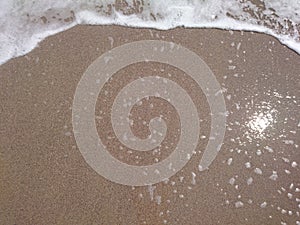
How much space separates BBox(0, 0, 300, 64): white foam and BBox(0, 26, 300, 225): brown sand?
35 millimetres

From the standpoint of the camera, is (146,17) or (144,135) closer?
(144,135)

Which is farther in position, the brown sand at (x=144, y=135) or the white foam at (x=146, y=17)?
the white foam at (x=146, y=17)

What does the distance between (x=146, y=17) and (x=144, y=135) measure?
16.4 inches

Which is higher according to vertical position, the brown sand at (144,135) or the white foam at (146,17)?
the white foam at (146,17)

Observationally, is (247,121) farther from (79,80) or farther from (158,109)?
(79,80)

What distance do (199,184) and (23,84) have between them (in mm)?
634

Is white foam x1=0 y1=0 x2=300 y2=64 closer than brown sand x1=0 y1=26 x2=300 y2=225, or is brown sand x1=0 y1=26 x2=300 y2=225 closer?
brown sand x1=0 y1=26 x2=300 y2=225

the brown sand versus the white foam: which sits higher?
the white foam

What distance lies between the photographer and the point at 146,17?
1.49m

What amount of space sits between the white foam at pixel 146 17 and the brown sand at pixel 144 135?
0.11 feet

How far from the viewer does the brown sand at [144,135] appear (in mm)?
1301

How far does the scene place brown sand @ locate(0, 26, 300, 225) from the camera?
1301mm

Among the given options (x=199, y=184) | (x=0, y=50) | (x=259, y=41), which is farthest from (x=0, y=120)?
(x=259, y=41)

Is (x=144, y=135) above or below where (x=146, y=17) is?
below
